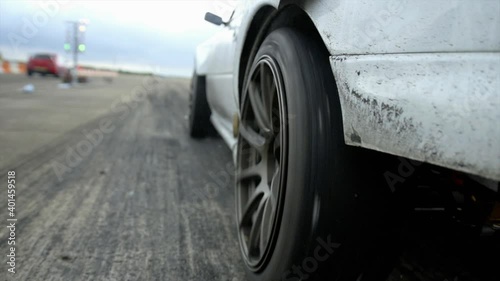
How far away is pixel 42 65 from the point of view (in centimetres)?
2589

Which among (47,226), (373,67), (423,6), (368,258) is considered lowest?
(47,226)

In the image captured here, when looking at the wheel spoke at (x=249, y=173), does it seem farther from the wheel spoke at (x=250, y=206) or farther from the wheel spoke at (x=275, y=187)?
the wheel spoke at (x=275, y=187)

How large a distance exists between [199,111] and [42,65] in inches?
962

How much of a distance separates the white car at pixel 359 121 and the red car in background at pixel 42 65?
27.2 meters

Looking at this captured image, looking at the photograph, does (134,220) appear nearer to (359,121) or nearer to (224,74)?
(224,74)

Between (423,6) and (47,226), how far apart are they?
7.42ft

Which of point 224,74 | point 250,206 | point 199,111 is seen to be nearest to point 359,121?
point 250,206

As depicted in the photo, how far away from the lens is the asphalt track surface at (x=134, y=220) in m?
2.00

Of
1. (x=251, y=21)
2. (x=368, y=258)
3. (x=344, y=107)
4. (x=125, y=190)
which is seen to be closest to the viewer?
(x=344, y=107)

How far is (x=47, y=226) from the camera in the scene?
243 cm

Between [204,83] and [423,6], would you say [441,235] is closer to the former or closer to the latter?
[423,6]

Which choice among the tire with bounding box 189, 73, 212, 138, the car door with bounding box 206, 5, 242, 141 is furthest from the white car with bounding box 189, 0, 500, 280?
the tire with bounding box 189, 73, 212, 138

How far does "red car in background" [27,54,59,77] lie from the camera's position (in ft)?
84.4

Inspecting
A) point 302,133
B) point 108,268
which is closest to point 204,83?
point 108,268
